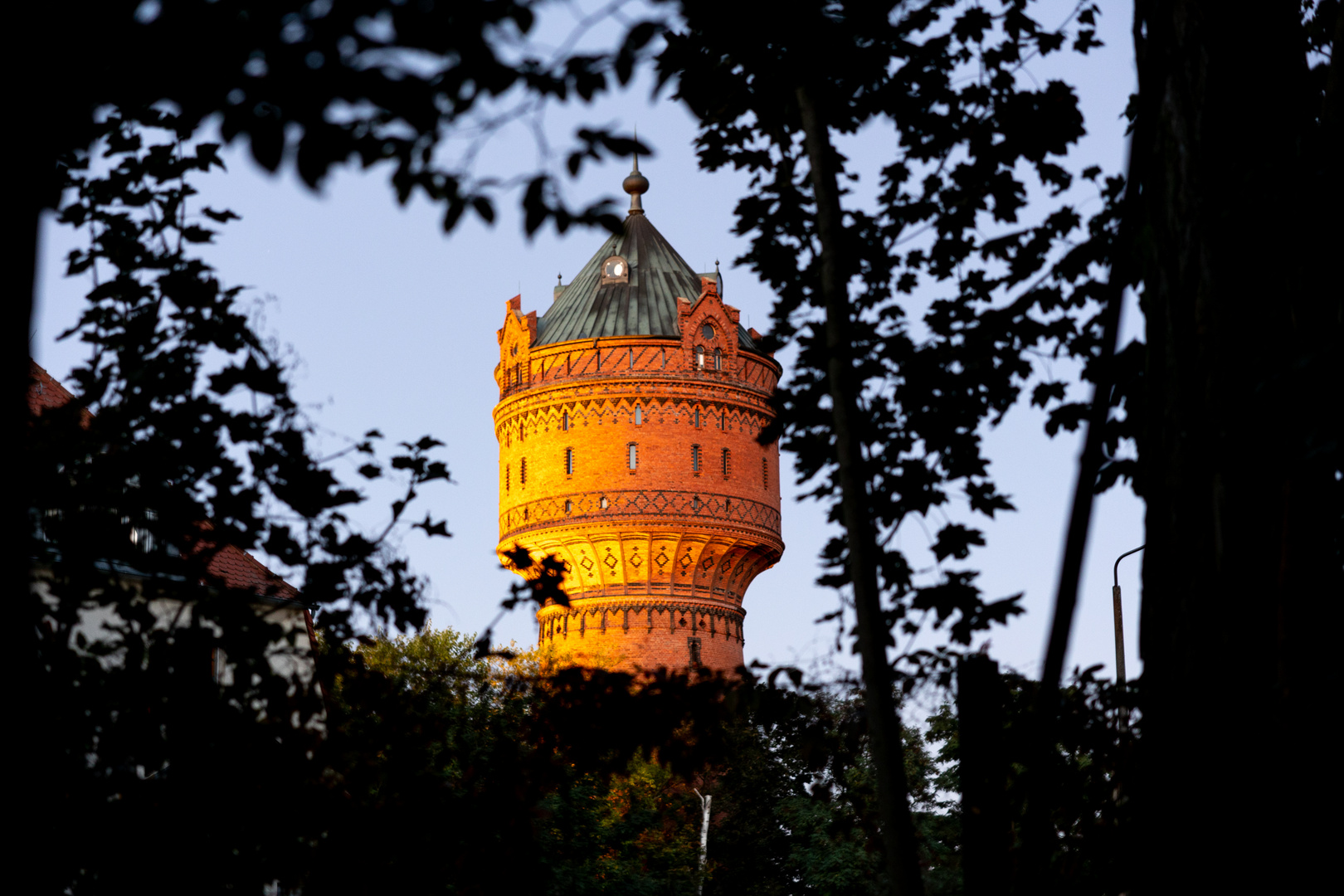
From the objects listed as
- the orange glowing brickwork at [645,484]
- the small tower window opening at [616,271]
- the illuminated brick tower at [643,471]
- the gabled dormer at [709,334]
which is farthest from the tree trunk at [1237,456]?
the small tower window opening at [616,271]

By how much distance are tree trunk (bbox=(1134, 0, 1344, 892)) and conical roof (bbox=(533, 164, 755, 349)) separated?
4393 centimetres

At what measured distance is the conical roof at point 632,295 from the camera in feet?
163

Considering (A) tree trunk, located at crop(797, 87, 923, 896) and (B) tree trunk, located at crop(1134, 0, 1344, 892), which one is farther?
(A) tree trunk, located at crop(797, 87, 923, 896)

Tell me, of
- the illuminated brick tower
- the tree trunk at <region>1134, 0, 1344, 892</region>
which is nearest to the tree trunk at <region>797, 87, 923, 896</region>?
the tree trunk at <region>1134, 0, 1344, 892</region>

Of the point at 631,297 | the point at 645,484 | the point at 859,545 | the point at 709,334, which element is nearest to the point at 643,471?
the point at 645,484

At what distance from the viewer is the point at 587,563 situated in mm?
48312

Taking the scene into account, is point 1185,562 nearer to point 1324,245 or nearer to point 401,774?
point 1324,245

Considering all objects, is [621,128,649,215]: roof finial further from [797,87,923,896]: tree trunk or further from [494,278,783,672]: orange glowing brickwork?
[797,87,923,896]: tree trunk

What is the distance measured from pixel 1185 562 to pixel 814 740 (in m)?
2.03

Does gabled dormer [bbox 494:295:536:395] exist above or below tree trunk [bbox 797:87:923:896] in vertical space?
above

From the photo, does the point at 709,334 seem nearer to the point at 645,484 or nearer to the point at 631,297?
the point at 631,297

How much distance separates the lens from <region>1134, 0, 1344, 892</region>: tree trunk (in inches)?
180

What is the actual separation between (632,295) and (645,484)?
732 centimetres

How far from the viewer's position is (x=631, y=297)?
50875 millimetres
